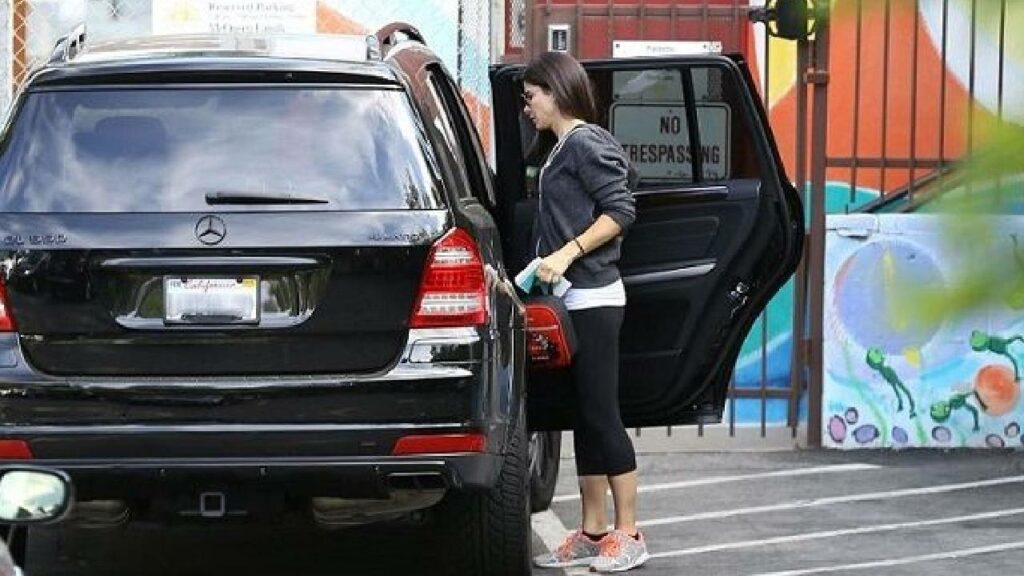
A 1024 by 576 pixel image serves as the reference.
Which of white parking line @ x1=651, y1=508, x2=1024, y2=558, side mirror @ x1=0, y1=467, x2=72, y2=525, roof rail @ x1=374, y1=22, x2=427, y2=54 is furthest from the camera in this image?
white parking line @ x1=651, y1=508, x2=1024, y2=558

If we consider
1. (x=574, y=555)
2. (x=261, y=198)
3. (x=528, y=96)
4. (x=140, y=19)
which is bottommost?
(x=574, y=555)

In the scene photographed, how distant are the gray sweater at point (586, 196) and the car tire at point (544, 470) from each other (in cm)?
124

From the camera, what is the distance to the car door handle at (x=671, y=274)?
22.0ft

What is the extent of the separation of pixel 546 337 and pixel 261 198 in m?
1.46

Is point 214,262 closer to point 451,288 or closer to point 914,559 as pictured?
point 451,288

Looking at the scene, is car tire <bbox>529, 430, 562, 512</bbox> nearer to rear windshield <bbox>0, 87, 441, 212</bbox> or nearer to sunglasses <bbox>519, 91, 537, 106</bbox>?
sunglasses <bbox>519, 91, 537, 106</bbox>

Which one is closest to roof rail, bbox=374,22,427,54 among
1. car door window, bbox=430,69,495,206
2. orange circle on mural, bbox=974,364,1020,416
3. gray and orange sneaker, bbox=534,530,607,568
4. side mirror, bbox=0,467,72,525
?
car door window, bbox=430,69,495,206

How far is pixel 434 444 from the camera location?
16.4 feet

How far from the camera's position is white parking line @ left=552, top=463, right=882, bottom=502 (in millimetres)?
8844

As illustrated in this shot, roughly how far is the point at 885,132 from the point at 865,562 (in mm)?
3641

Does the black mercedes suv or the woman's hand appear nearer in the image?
the black mercedes suv

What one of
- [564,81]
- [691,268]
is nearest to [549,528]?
[691,268]

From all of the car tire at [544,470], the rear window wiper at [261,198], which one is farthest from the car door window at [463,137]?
the car tire at [544,470]

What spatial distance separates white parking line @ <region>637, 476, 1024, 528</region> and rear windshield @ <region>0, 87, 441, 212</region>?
10.4 feet
